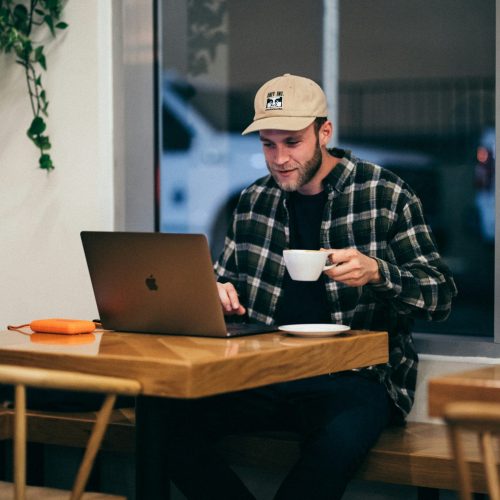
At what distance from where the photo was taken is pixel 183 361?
166 cm

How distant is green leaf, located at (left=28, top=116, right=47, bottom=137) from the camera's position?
3248 mm

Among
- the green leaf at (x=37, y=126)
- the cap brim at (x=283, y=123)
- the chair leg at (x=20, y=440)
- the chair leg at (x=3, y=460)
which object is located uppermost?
the green leaf at (x=37, y=126)

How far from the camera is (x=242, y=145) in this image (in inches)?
128

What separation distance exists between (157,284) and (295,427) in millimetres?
628

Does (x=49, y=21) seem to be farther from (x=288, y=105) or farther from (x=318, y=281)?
(x=318, y=281)

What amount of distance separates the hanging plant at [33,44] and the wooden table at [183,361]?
129 centimetres

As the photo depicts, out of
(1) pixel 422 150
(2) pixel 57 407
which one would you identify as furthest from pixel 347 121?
(2) pixel 57 407

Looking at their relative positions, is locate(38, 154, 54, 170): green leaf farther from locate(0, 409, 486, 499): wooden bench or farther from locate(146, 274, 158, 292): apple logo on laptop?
locate(146, 274, 158, 292): apple logo on laptop

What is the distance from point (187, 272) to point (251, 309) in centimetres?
71

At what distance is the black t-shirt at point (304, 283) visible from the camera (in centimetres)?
257

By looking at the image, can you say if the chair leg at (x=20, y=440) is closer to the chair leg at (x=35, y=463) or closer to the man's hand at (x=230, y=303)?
the man's hand at (x=230, y=303)

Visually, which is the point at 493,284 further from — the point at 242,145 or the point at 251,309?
the point at 242,145

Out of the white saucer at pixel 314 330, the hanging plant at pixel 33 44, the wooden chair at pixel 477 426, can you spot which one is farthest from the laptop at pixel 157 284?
the hanging plant at pixel 33 44

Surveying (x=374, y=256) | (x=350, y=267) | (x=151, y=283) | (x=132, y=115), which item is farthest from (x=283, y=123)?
(x=132, y=115)
